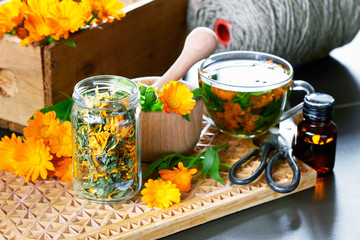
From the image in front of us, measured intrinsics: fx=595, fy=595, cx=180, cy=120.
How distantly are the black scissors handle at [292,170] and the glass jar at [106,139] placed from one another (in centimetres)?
19

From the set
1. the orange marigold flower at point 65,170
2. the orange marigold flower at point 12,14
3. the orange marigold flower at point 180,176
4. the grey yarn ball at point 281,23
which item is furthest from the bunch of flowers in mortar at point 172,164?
the grey yarn ball at point 281,23

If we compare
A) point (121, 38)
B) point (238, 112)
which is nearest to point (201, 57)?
point (238, 112)

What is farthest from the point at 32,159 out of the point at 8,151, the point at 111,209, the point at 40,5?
the point at 40,5

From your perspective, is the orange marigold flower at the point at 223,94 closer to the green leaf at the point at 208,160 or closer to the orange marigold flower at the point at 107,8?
the green leaf at the point at 208,160

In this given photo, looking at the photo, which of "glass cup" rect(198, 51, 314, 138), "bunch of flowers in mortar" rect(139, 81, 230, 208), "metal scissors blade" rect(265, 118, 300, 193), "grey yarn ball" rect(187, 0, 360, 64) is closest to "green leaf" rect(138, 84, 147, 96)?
"bunch of flowers in mortar" rect(139, 81, 230, 208)

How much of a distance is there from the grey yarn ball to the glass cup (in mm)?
195

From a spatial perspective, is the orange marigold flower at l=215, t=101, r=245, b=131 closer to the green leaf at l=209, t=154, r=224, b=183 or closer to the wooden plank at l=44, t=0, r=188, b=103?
the green leaf at l=209, t=154, r=224, b=183

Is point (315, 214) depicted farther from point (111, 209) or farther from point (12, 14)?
point (12, 14)

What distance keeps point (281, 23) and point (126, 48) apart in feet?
1.02

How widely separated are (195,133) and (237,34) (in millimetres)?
367

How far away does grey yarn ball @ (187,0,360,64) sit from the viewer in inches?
45.8

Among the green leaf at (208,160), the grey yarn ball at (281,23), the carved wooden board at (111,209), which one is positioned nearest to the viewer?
the carved wooden board at (111,209)

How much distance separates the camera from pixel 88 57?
1.01m

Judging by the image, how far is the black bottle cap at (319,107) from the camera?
2.86 ft
